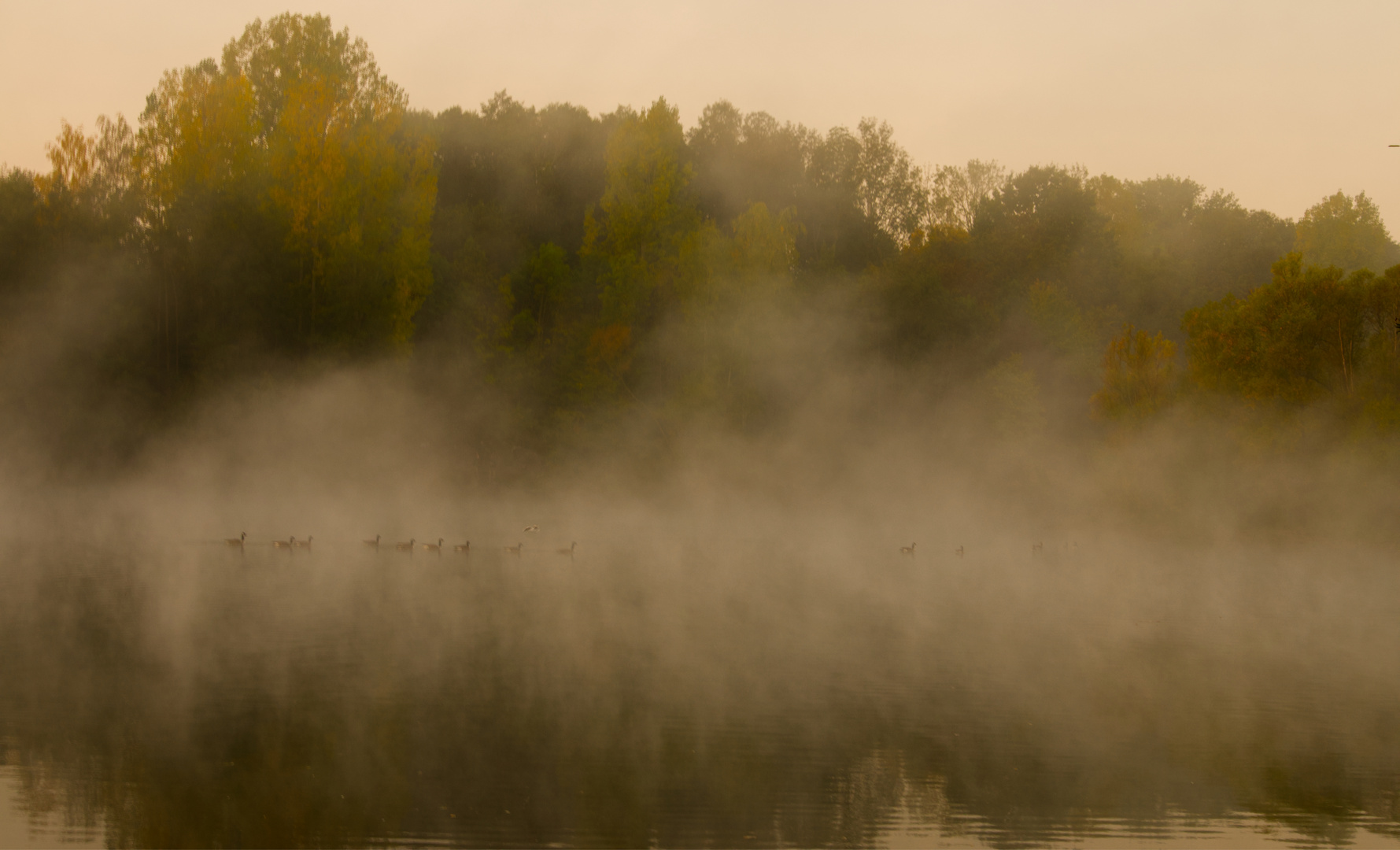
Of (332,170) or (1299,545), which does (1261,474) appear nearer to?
(1299,545)

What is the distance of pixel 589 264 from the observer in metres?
62.5

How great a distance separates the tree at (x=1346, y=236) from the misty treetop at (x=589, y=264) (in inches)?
330

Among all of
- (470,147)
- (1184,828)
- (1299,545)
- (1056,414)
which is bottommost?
(1184,828)

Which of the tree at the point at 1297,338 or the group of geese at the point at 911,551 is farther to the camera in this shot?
the tree at the point at 1297,338

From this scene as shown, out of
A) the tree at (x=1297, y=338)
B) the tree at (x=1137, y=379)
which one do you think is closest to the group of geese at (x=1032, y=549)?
the tree at (x=1297, y=338)

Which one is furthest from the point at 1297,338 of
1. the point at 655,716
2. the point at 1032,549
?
the point at 655,716

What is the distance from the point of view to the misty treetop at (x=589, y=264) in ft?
161

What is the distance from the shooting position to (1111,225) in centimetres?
9294

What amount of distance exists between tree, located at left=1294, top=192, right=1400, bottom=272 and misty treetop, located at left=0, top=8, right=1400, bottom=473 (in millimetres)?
8388

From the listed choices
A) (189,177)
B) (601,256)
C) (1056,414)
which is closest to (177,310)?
(189,177)

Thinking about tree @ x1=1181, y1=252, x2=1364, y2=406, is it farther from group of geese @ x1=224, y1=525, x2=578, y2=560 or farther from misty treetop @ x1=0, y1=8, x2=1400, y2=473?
group of geese @ x1=224, y1=525, x2=578, y2=560

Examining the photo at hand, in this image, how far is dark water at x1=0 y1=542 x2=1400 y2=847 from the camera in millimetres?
10977

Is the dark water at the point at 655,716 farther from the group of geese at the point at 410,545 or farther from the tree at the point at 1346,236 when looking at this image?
the tree at the point at 1346,236

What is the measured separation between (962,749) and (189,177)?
44.5m
